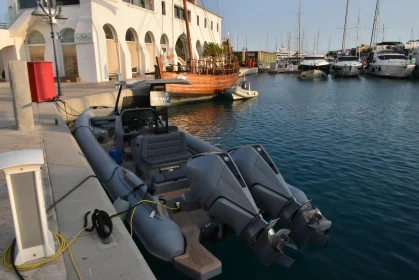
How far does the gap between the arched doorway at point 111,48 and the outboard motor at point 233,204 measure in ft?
80.2

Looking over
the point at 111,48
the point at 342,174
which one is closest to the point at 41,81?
the point at 342,174

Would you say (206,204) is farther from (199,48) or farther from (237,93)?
(199,48)

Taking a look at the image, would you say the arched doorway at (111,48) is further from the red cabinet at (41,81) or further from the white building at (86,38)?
the red cabinet at (41,81)

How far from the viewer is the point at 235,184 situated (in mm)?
4180

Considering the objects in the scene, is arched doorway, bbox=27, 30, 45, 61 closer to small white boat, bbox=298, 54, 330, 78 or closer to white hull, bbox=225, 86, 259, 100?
white hull, bbox=225, 86, 259, 100

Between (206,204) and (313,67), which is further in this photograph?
(313,67)

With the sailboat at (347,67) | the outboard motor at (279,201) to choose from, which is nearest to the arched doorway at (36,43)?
the outboard motor at (279,201)

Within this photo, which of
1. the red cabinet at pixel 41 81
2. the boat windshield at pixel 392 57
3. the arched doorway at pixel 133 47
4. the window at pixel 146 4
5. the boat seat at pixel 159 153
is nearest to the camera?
→ the boat seat at pixel 159 153

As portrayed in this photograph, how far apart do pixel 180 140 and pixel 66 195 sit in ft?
7.94

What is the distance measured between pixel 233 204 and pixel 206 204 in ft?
1.48

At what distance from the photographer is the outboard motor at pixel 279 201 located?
4508mm

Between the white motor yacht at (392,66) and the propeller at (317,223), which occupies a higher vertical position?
the white motor yacht at (392,66)

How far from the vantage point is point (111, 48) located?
26.5 meters

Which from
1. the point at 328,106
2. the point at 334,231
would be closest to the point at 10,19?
the point at 328,106
